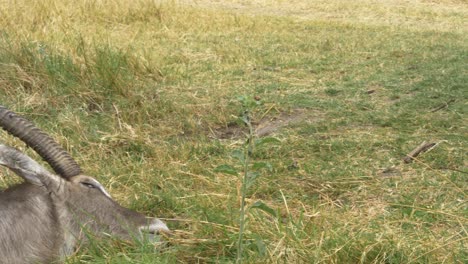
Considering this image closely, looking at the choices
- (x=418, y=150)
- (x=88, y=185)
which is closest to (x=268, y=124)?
(x=418, y=150)

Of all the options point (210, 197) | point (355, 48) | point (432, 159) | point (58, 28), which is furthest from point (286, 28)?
point (210, 197)

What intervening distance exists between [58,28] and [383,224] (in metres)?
6.45

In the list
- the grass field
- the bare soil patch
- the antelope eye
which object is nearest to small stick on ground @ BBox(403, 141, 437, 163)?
the grass field

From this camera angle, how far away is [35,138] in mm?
3707

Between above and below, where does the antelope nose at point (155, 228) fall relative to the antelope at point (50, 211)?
below

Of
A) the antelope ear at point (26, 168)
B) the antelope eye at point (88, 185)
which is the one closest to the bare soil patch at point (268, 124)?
the antelope eye at point (88, 185)

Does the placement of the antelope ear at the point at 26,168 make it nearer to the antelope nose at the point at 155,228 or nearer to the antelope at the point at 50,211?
the antelope at the point at 50,211

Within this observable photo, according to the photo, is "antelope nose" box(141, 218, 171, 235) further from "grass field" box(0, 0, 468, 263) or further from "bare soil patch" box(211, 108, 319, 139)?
"bare soil patch" box(211, 108, 319, 139)

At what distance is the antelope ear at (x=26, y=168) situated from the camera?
3.63m

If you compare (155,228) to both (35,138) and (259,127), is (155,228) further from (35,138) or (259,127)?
(259,127)

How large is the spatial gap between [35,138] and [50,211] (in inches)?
14.6

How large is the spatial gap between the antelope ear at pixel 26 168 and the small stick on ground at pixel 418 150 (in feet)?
8.33

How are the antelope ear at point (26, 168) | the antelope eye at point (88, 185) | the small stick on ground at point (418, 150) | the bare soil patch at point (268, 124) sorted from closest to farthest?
the antelope ear at point (26, 168) < the antelope eye at point (88, 185) < the small stick on ground at point (418, 150) < the bare soil patch at point (268, 124)

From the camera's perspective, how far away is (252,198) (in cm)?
456
